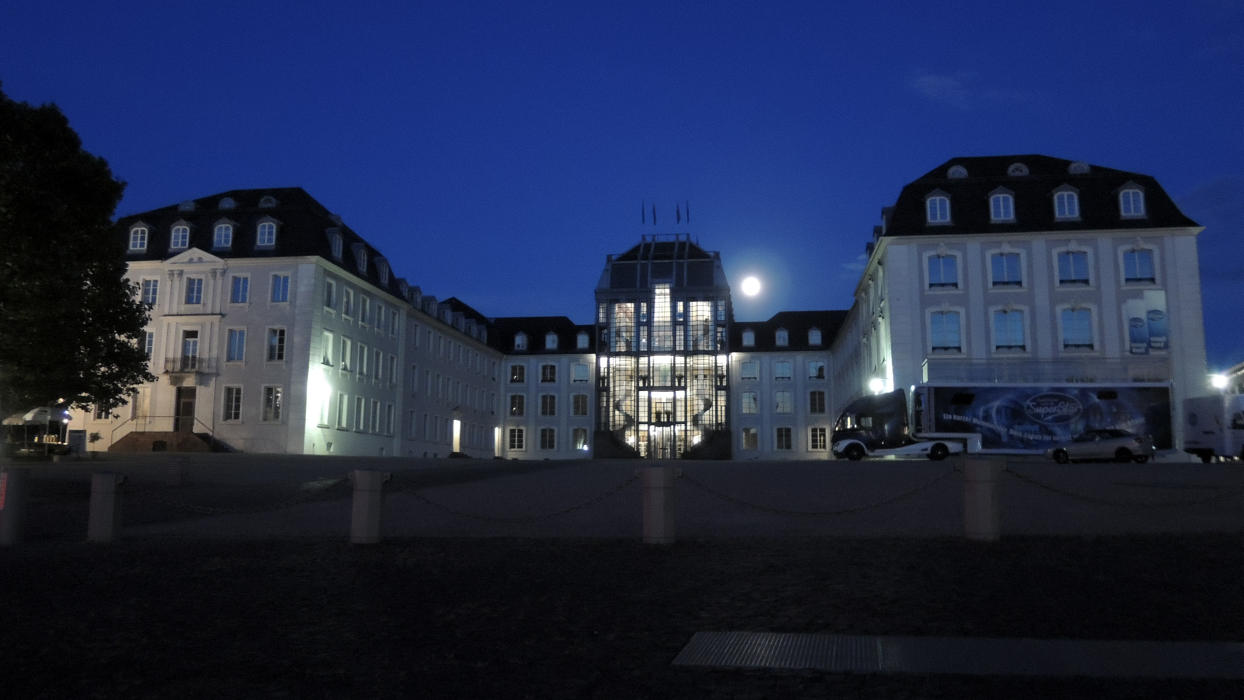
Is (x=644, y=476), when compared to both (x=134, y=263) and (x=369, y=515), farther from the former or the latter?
(x=134, y=263)

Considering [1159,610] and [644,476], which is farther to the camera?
[644,476]

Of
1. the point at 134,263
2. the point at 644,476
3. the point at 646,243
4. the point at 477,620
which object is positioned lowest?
the point at 477,620

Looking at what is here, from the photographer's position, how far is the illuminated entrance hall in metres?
71.9

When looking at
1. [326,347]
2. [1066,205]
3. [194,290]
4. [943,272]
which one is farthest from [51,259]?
[1066,205]

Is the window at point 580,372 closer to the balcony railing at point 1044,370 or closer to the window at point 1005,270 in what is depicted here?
the balcony railing at point 1044,370

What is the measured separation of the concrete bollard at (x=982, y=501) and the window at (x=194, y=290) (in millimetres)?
48816

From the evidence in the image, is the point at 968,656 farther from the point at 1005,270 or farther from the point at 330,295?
the point at 330,295

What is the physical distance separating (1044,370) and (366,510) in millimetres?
41411

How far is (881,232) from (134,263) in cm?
4038

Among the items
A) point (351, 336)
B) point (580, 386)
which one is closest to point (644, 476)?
point (351, 336)

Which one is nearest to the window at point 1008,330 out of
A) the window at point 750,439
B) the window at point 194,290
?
the window at point 750,439

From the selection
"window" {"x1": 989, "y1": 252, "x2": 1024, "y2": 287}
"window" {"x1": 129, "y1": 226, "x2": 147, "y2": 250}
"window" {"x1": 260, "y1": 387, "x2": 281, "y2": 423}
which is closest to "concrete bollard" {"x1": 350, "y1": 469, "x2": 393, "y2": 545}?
"window" {"x1": 260, "y1": 387, "x2": 281, "y2": 423}

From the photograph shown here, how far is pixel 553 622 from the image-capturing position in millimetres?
7105

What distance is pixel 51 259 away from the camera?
927 inches
